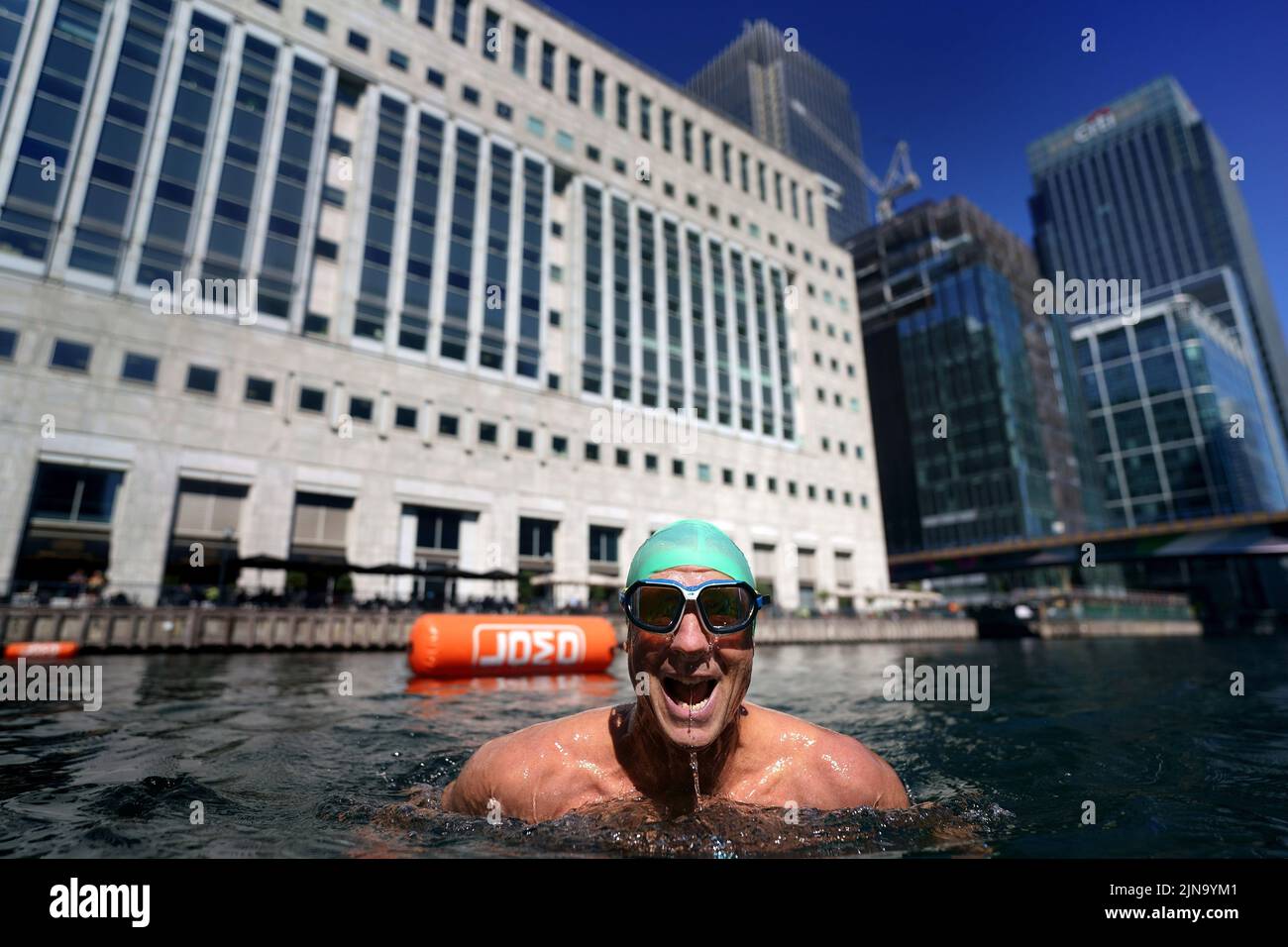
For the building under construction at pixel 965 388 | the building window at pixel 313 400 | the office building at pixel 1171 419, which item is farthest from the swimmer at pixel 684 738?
the office building at pixel 1171 419

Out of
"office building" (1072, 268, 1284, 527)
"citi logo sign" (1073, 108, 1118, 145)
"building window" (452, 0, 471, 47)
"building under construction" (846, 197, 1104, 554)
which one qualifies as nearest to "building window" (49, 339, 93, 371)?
"building window" (452, 0, 471, 47)

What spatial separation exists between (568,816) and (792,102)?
185 m

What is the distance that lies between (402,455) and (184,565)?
35.4 ft

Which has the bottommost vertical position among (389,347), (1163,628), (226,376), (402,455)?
(1163,628)

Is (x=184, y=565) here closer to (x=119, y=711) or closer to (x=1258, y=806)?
(x=119, y=711)

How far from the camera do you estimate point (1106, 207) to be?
550 ft

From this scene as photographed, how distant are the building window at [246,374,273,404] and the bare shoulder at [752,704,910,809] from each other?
33.4 metres

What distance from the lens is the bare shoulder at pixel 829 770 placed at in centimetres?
356

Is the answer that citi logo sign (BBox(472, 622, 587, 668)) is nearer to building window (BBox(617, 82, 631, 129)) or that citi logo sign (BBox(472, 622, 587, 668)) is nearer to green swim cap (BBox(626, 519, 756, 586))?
green swim cap (BBox(626, 519, 756, 586))

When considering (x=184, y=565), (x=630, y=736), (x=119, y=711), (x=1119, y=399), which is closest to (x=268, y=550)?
(x=184, y=565)

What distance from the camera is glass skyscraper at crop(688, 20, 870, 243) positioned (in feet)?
513

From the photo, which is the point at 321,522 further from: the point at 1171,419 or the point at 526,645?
the point at 1171,419

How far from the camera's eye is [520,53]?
46969 millimetres
